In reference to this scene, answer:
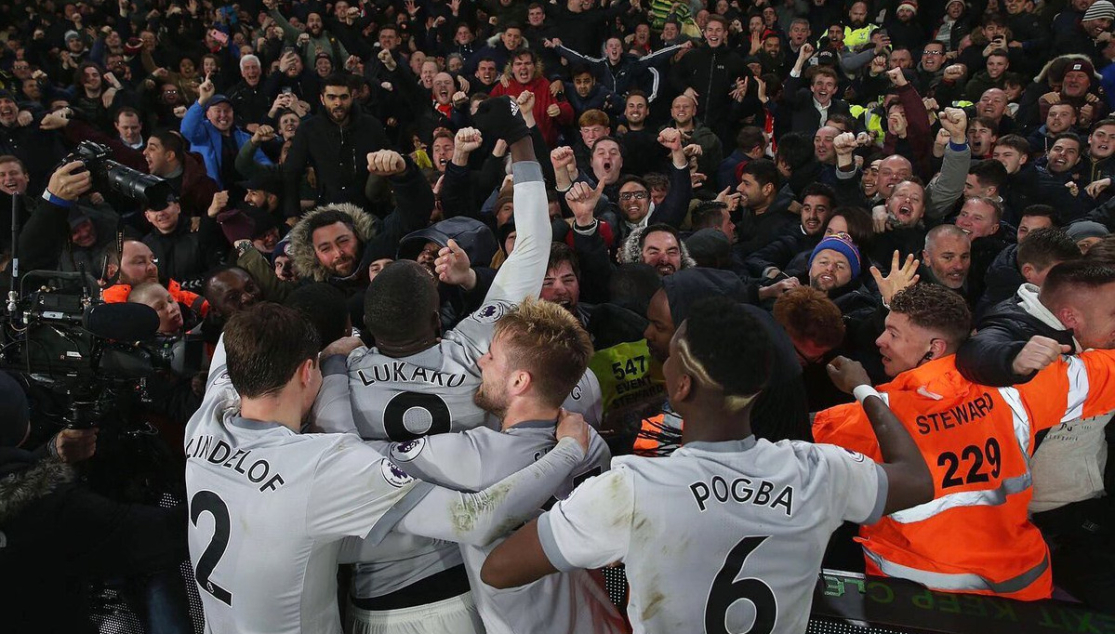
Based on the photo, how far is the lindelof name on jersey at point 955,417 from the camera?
2.53m

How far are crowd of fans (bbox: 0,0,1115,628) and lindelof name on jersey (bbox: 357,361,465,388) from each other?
54 centimetres

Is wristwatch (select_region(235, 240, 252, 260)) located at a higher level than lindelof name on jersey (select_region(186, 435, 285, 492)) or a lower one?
higher

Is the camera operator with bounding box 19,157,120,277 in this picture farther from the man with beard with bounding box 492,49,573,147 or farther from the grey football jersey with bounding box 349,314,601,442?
the man with beard with bounding box 492,49,573,147

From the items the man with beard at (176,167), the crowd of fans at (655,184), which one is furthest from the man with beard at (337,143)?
the man with beard at (176,167)

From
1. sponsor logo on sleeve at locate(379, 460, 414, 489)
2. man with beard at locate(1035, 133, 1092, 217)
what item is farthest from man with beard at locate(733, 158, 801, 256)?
sponsor logo on sleeve at locate(379, 460, 414, 489)

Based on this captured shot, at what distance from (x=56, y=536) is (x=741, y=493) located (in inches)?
71.7

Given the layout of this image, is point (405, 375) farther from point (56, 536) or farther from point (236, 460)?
point (56, 536)

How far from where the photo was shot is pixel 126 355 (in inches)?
114

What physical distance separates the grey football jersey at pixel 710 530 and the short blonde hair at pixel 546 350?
18.9 inches

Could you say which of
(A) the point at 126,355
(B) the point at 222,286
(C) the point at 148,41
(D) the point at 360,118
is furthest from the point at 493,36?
(A) the point at 126,355

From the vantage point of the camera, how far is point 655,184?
21.8 ft

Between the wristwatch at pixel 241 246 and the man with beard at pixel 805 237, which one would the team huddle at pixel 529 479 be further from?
the wristwatch at pixel 241 246

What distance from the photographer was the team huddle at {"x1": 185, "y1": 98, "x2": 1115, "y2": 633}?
73.5 inches

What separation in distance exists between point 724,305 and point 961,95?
8.21m
